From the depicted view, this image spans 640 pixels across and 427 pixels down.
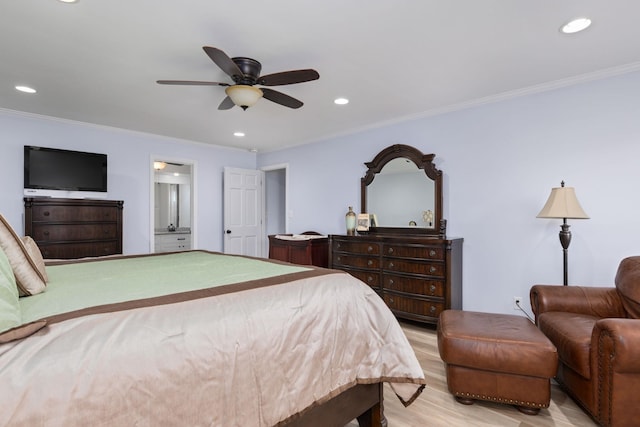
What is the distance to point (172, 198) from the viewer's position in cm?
705

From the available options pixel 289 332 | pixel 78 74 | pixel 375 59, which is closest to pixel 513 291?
pixel 375 59

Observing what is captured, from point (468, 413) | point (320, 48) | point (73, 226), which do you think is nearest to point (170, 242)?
point (73, 226)

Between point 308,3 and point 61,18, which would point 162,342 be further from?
point 61,18

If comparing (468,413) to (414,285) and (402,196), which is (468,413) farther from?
(402,196)

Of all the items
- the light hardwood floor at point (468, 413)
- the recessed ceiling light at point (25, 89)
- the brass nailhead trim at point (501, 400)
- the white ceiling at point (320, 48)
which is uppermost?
the white ceiling at point (320, 48)

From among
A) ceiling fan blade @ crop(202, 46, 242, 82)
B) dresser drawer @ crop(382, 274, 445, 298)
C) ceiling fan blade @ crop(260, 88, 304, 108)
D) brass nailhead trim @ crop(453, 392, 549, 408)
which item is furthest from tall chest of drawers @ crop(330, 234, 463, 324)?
ceiling fan blade @ crop(202, 46, 242, 82)

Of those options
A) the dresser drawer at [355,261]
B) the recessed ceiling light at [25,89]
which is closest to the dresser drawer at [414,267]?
the dresser drawer at [355,261]

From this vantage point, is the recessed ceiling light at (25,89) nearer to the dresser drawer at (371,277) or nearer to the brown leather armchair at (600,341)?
the dresser drawer at (371,277)

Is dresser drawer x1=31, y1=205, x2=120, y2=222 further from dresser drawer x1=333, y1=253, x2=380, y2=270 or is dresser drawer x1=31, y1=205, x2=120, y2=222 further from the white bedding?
the white bedding

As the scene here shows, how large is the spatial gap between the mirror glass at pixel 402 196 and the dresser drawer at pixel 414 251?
49cm

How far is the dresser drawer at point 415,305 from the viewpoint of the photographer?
3344 mm

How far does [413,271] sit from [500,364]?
5.18 feet

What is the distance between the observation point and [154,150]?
4953 millimetres

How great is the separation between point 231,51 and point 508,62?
2158mm
